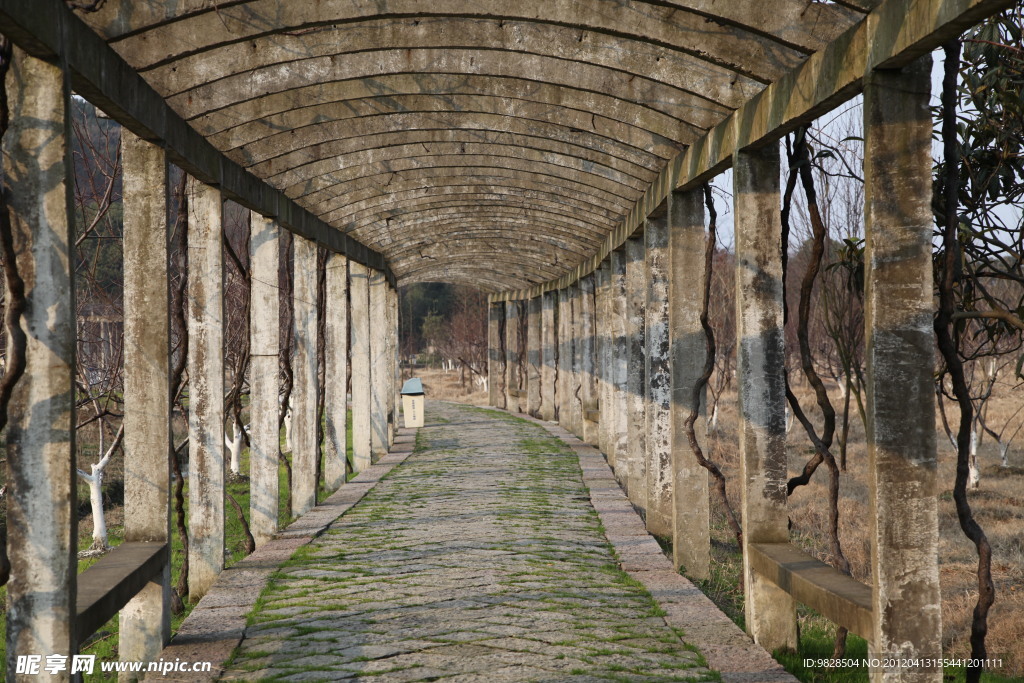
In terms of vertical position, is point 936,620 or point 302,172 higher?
point 302,172

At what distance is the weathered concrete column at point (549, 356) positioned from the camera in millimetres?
20219

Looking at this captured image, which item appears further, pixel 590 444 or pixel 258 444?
pixel 590 444

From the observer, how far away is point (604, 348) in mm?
13336

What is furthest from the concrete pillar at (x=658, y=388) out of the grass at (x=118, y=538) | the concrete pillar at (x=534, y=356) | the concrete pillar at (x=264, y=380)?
the concrete pillar at (x=534, y=356)

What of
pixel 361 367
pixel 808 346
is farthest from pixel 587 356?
pixel 808 346

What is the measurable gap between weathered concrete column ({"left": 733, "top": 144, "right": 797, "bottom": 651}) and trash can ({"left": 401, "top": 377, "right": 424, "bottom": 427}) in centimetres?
1409

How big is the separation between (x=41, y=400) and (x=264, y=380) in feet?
13.8

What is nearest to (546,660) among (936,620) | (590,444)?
(936,620)

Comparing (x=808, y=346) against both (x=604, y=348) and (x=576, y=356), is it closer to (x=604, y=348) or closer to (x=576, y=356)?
(x=604, y=348)

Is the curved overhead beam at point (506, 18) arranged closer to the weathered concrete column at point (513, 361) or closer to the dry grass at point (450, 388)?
the weathered concrete column at point (513, 361)

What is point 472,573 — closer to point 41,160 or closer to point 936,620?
point 936,620

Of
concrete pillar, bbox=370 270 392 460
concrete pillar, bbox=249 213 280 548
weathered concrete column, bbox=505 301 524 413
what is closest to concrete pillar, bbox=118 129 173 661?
concrete pillar, bbox=249 213 280 548

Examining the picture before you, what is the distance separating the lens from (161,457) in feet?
17.3

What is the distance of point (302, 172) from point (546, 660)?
4530 mm
